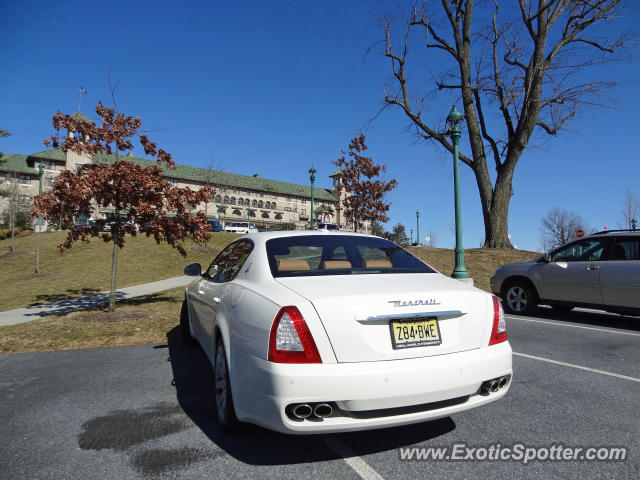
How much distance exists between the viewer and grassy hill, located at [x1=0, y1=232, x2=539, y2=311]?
14.0 metres

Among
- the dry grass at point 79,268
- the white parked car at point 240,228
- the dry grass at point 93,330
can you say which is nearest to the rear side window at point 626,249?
the dry grass at point 93,330

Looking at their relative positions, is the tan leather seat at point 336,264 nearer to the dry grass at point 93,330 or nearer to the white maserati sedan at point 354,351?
the white maserati sedan at point 354,351

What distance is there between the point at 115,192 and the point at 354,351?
24.3 feet

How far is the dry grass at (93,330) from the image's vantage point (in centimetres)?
655

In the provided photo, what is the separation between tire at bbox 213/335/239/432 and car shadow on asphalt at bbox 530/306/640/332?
24.6ft

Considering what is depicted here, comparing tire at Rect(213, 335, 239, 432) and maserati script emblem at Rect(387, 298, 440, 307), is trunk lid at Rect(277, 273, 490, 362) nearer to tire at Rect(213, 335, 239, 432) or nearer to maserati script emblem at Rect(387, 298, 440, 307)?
maserati script emblem at Rect(387, 298, 440, 307)

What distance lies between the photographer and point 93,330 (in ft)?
23.9

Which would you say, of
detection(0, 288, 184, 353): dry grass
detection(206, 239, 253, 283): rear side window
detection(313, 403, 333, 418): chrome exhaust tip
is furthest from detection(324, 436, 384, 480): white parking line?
detection(0, 288, 184, 353): dry grass

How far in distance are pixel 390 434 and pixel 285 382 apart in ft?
3.79

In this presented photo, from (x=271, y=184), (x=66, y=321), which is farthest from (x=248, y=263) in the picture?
(x=271, y=184)

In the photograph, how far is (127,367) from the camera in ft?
16.7

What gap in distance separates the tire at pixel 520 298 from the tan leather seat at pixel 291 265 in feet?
23.4

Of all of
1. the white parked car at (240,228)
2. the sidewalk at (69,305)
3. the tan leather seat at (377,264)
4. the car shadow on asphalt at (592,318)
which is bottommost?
the car shadow on asphalt at (592,318)

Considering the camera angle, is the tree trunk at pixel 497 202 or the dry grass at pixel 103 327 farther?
the tree trunk at pixel 497 202
